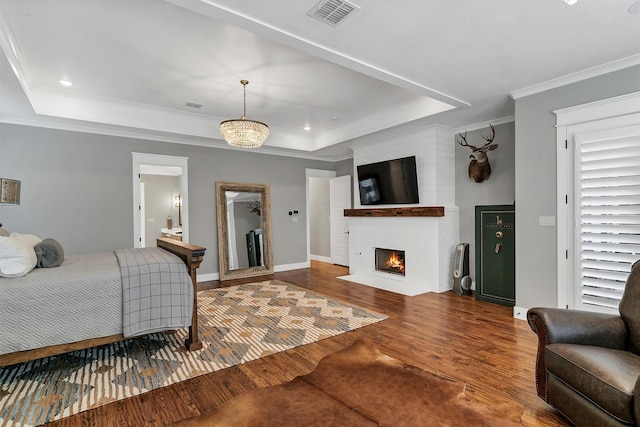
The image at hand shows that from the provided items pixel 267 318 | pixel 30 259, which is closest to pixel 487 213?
pixel 267 318

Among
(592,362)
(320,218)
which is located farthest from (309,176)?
(592,362)

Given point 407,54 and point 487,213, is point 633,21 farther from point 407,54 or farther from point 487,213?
point 487,213

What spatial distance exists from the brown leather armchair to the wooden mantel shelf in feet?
9.41

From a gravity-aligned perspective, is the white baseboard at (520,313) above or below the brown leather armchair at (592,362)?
below

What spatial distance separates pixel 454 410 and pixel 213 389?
1.73m

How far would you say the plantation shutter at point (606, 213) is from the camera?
2.92 meters

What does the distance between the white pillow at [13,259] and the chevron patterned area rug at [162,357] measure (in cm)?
84

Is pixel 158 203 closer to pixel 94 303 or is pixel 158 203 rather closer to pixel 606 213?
pixel 94 303

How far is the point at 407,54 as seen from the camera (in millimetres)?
2834

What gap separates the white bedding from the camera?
219cm

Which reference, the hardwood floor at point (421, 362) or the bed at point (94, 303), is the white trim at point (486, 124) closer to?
the hardwood floor at point (421, 362)

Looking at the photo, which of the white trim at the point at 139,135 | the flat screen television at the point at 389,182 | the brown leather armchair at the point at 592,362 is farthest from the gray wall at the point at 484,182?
the white trim at the point at 139,135

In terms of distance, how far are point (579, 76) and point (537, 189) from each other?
1.20 meters

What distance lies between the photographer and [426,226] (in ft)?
16.8
